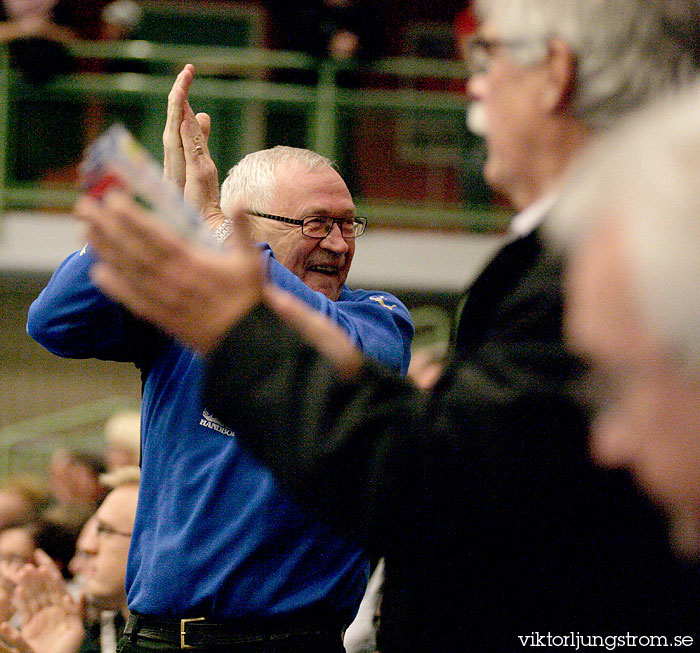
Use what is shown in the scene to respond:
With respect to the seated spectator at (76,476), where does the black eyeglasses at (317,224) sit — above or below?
above

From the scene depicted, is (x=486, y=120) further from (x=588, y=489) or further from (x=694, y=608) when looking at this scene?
(x=694, y=608)

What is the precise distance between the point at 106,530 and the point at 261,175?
1265 mm

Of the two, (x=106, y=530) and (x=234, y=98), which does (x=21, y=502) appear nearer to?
(x=106, y=530)

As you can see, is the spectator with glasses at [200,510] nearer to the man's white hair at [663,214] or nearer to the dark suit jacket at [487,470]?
the dark suit jacket at [487,470]

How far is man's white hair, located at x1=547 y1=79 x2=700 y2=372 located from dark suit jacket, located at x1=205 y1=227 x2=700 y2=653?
0.15 m

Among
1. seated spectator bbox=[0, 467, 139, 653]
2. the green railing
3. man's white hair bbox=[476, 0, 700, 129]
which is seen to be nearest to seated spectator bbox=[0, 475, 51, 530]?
seated spectator bbox=[0, 467, 139, 653]

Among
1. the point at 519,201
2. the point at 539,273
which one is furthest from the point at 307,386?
the point at 519,201

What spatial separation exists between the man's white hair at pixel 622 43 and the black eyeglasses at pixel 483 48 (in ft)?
0.09

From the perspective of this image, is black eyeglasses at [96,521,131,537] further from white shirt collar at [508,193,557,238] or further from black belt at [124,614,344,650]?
white shirt collar at [508,193,557,238]

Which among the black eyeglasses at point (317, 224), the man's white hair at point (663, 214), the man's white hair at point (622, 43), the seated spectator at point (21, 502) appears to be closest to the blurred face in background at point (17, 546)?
the seated spectator at point (21, 502)

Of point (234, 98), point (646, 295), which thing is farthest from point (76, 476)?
point (646, 295)

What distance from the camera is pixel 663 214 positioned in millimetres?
818

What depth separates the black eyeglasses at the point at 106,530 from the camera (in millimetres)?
2875

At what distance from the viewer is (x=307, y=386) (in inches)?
37.8
